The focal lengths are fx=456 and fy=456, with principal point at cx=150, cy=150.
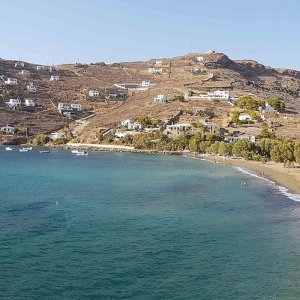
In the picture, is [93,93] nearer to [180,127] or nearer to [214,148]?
[180,127]

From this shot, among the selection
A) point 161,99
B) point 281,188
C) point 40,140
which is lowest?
point 281,188

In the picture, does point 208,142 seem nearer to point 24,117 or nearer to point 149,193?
point 149,193

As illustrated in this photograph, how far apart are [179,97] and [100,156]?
4643 cm

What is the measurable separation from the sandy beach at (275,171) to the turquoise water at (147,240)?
361 centimetres

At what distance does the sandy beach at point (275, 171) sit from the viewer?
55.2 meters

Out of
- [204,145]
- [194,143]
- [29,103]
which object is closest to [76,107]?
[29,103]

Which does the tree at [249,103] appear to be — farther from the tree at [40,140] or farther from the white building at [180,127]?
the tree at [40,140]

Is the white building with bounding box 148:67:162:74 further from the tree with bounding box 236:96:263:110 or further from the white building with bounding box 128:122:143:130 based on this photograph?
the white building with bounding box 128:122:143:130

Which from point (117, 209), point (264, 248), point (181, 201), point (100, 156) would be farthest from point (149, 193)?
point (100, 156)

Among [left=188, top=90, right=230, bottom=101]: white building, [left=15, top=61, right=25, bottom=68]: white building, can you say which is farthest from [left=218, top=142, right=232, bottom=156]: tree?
[left=15, top=61, right=25, bottom=68]: white building

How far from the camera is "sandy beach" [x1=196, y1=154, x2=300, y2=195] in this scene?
55.2 metres

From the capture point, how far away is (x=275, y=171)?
6762 centimetres

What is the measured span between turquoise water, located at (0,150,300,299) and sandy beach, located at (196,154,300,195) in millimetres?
3608

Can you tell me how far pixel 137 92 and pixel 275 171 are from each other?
312 ft
